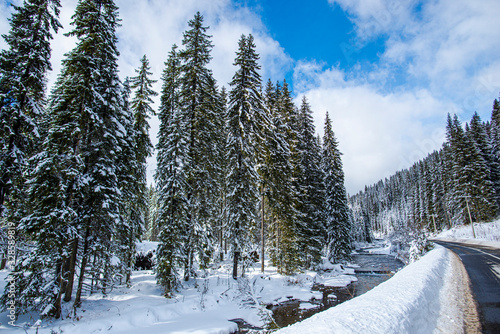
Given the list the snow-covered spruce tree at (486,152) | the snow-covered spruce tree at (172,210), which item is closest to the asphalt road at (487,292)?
the snow-covered spruce tree at (172,210)

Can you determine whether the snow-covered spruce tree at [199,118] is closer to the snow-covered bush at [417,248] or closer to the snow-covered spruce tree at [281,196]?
the snow-covered spruce tree at [281,196]

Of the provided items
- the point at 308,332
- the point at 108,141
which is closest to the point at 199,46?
the point at 108,141

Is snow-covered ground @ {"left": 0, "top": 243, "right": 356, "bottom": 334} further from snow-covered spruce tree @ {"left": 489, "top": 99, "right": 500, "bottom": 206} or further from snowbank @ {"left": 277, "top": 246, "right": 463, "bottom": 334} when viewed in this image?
snow-covered spruce tree @ {"left": 489, "top": 99, "right": 500, "bottom": 206}

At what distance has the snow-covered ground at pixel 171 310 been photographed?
9.09 m

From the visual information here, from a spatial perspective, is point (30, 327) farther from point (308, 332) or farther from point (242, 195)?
point (242, 195)

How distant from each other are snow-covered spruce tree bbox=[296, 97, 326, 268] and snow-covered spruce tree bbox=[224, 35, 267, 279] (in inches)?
239

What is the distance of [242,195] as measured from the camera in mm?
18359

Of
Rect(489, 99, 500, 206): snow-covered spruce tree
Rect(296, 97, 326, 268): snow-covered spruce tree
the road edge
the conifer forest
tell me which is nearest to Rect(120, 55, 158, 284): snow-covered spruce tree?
the conifer forest

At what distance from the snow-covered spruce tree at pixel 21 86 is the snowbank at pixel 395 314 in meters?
12.6

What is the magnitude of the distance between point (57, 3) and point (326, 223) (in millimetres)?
30103

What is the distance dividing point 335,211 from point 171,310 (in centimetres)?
2345

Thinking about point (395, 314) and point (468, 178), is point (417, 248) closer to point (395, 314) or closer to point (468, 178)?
point (395, 314)

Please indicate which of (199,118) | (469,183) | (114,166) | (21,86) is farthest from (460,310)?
(469,183)

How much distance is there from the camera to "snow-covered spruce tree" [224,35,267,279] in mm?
18031
